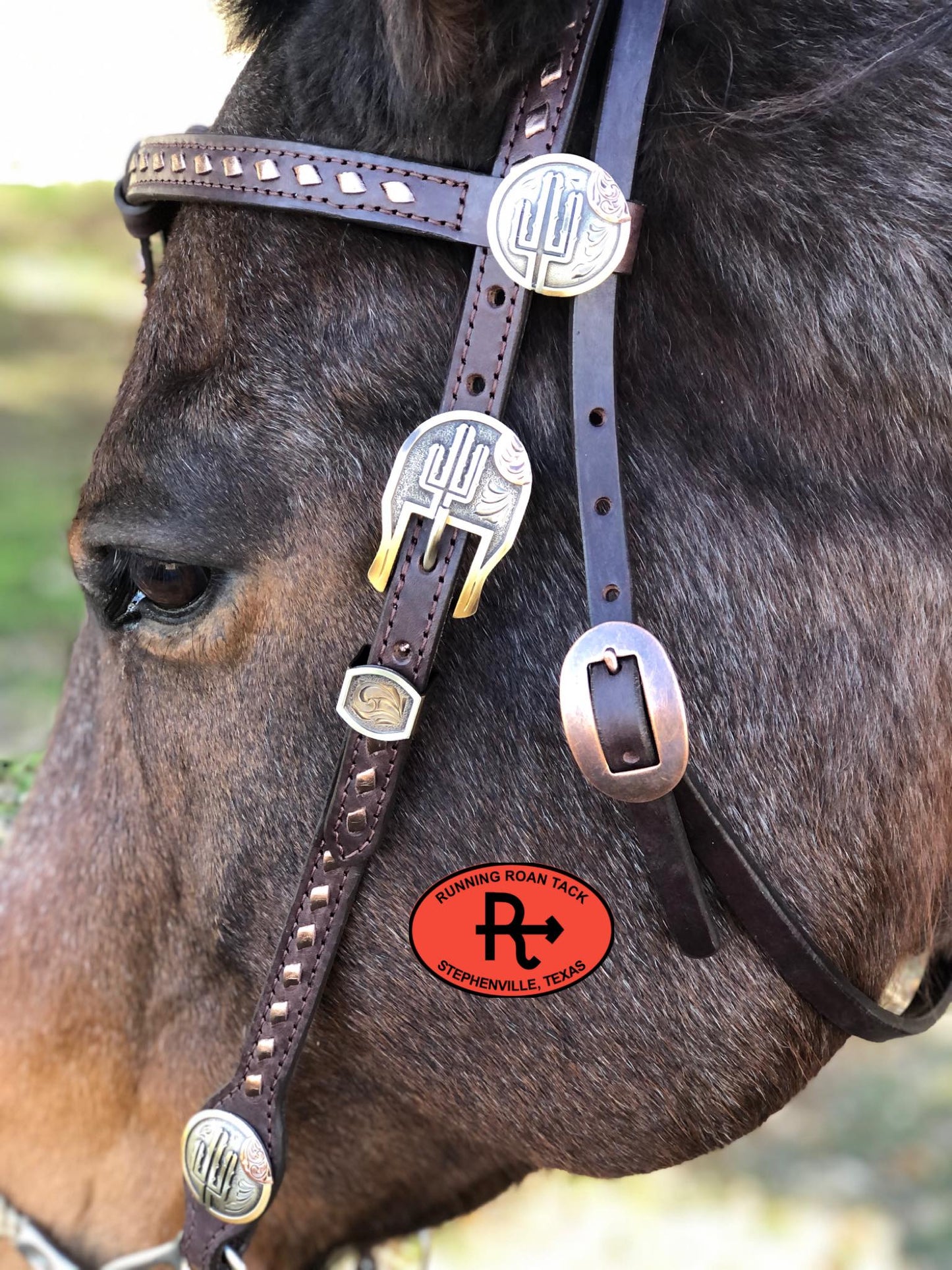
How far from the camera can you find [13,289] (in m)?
5.55

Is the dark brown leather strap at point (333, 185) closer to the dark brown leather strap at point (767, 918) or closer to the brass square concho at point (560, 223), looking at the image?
the brass square concho at point (560, 223)

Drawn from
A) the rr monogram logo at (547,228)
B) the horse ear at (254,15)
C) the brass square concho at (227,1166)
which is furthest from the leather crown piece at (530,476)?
the brass square concho at (227,1166)

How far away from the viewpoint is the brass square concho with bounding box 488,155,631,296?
3.53 ft

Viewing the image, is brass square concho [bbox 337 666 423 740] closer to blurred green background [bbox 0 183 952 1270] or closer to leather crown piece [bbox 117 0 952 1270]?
leather crown piece [bbox 117 0 952 1270]

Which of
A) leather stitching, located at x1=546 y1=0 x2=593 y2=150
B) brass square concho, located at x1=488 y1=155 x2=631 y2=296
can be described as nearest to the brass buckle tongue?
brass square concho, located at x1=488 y1=155 x2=631 y2=296

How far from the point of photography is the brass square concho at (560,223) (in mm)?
1075

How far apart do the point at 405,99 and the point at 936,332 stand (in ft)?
1.85

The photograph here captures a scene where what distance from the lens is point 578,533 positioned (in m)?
1.17

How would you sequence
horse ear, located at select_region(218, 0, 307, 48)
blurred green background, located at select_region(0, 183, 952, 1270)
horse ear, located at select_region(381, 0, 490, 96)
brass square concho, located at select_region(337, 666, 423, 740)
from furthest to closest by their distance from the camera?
blurred green background, located at select_region(0, 183, 952, 1270) → horse ear, located at select_region(218, 0, 307, 48) → brass square concho, located at select_region(337, 666, 423, 740) → horse ear, located at select_region(381, 0, 490, 96)

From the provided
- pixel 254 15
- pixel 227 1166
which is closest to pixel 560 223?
pixel 254 15

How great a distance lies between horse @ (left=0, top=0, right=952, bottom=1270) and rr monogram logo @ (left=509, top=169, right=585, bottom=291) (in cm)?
7

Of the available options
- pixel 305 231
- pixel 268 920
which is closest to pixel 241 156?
pixel 305 231

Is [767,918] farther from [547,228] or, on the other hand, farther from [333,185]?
[333,185]

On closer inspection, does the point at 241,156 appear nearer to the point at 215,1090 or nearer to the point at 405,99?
the point at 405,99
